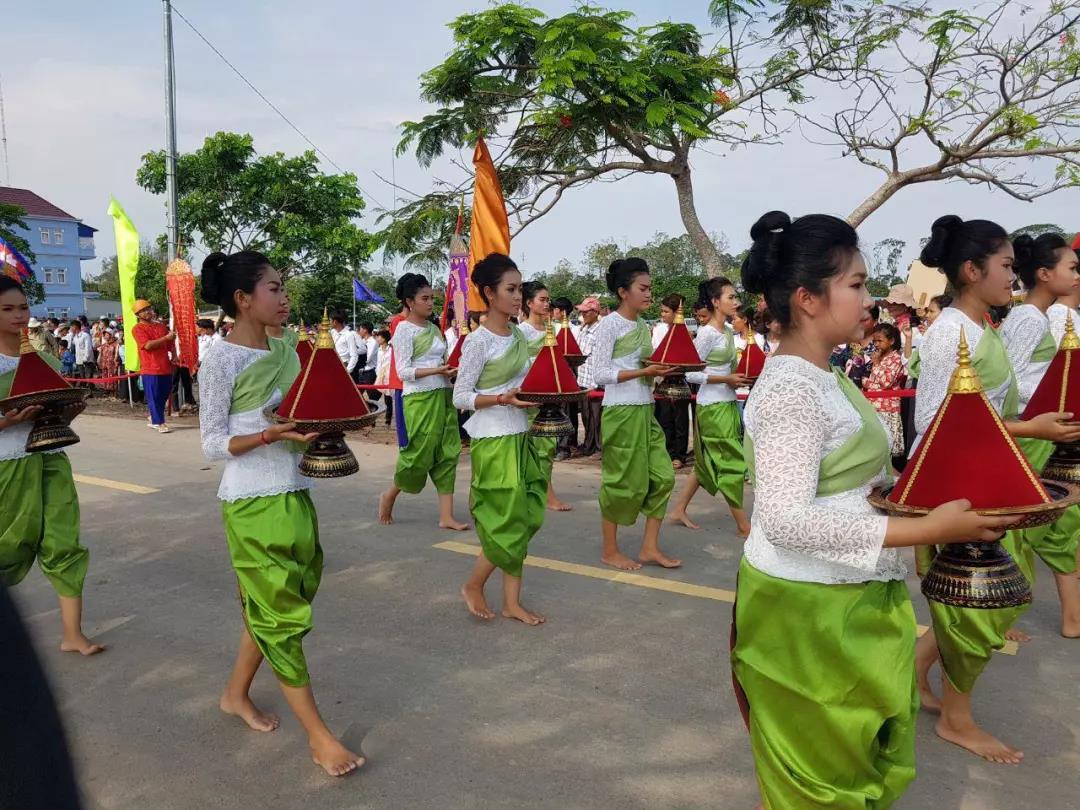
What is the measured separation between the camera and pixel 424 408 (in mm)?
6305

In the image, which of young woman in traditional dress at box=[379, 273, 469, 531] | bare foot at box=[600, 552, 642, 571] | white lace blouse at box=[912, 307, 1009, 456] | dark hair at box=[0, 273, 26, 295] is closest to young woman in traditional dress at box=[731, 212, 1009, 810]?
white lace blouse at box=[912, 307, 1009, 456]

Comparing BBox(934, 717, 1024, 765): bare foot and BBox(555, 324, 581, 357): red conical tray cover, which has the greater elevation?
BBox(555, 324, 581, 357): red conical tray cover

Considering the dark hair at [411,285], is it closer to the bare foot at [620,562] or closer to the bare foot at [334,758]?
the bare foot at [620,562]

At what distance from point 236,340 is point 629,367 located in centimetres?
285

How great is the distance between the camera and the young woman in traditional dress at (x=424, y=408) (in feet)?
20.5

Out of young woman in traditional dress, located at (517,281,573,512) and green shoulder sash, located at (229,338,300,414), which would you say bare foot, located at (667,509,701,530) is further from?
green shoulder sash, located at (229,338,300,414)

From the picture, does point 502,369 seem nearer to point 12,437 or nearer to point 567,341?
point 12,437

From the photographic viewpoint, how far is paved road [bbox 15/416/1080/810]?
112 inches

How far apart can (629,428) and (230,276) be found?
2.82 m

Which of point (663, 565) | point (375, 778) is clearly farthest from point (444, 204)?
point (375, 778)

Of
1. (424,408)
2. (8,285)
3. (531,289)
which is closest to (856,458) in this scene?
(8,285)

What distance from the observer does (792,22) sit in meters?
10.2

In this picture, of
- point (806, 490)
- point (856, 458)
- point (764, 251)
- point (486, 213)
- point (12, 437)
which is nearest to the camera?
point (806, 490)

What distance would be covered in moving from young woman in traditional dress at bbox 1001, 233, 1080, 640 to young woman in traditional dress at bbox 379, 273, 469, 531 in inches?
146
